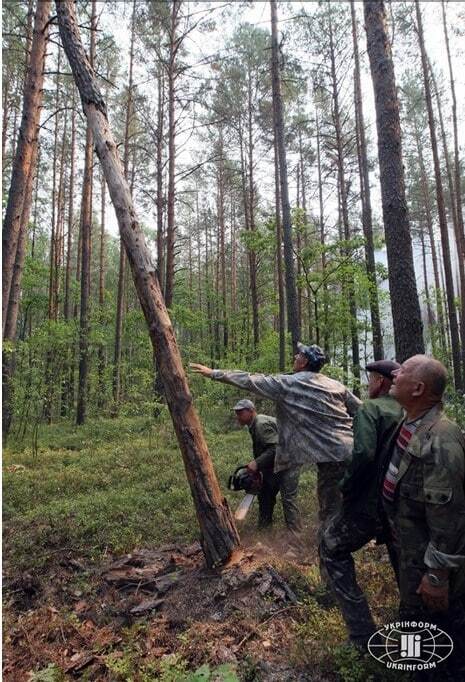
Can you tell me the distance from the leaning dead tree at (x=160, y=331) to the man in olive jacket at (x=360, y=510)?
166 cm

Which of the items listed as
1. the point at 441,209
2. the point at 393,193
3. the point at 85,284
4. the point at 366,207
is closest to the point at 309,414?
the point at 393,193

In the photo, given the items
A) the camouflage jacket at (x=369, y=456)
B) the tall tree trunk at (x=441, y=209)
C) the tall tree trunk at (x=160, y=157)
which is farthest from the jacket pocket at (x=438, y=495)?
the tall tree trunk at (x=441, y=209)

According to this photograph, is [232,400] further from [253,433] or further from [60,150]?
[60,150]

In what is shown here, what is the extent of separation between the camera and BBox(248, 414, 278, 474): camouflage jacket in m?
5.81

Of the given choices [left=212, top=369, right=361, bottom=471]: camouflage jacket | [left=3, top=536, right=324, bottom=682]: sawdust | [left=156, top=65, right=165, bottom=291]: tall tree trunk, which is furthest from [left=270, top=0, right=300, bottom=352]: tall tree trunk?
[left=3, top=536, right=324, bottom=682]: sawdust

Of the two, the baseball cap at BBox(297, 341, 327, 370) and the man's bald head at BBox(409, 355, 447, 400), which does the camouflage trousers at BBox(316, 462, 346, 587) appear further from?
the man's bald head at BBox(409, 355, 447, 400)

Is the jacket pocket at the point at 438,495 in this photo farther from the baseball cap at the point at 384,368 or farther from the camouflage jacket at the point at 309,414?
the camouflage jacket at the point at 309,414

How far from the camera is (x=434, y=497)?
2.33 metres

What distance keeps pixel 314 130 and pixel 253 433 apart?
68.6 ft

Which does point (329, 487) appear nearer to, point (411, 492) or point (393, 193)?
point (411, 492)

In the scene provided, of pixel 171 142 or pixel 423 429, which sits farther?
pixel 171 142

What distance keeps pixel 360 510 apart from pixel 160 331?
9.09ft

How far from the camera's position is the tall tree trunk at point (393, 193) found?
5.65m

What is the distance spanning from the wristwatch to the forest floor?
0.92 meters
